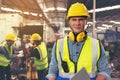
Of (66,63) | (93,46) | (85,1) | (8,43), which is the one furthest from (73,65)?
(85,1)

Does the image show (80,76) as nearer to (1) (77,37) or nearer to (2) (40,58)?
(1) (77,37)

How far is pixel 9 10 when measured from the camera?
55.8ft

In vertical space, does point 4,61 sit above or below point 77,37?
below

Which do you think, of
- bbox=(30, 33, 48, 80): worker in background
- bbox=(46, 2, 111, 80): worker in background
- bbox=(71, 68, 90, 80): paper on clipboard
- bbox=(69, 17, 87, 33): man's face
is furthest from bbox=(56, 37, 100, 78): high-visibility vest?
bbox=(30, 33, 48, 80): worker in background

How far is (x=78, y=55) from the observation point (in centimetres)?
239

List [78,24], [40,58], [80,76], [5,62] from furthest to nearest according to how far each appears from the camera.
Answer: [40,58]
[5,62]
[78,24]
[80,76]

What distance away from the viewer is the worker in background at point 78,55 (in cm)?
237

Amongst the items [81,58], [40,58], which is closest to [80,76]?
[81,58]

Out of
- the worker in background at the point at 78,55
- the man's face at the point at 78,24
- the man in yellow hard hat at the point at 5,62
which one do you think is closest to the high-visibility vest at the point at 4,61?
the man in yellow hard hat at the point at 5,62

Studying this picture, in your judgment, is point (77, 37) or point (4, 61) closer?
point (77, 37)

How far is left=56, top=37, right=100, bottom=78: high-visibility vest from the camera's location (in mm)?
2383

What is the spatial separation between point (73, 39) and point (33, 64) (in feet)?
24.3

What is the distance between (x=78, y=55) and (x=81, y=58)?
0.11 feet

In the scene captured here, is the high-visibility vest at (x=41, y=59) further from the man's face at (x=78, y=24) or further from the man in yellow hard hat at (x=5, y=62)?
the man's face at (x=78, y=24)
